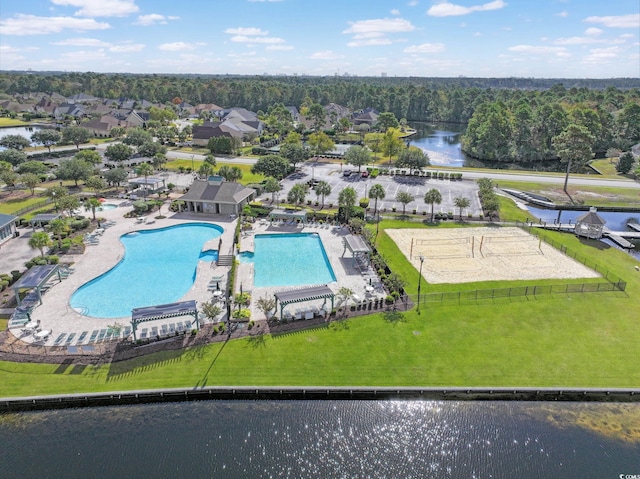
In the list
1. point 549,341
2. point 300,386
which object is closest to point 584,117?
point 549,341

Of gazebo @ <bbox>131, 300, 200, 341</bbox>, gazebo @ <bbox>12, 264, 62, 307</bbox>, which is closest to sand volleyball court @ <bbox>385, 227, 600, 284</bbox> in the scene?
gazebo @ <bbox>131, 300, 200, 341</bbox>

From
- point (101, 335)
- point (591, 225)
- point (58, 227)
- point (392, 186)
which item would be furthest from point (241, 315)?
point (392, 186)

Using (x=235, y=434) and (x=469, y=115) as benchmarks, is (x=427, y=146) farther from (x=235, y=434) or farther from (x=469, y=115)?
(x=235, y=434)

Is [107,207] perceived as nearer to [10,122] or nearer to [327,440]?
[327,440]

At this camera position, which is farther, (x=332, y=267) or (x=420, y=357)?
(x=332, y=267)

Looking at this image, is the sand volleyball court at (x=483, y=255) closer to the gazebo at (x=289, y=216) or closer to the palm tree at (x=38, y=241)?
the gazebo at (x=289, y=216)

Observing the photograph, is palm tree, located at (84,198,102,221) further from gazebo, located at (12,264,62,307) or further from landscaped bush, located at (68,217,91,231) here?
gazebo, located at (12,264,62,307)

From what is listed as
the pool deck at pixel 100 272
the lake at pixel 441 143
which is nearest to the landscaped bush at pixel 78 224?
the pool deck at pixel 100 272
